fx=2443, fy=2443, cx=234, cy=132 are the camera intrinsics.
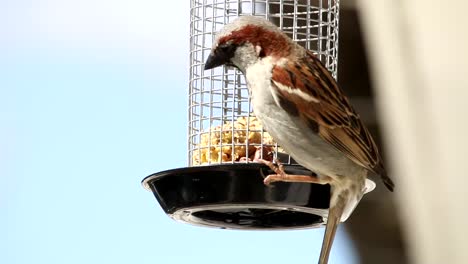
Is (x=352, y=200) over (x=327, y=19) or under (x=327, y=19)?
under

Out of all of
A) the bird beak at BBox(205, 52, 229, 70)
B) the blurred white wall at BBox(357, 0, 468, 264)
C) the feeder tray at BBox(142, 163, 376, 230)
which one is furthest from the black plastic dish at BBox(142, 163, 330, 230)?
the blurred white wall at BBox(357, 0, 468, 264)

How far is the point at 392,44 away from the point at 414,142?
333 mm

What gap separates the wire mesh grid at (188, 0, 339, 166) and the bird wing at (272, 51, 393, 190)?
315 millimetres

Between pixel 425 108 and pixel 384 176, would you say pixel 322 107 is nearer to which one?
pixel 384 176

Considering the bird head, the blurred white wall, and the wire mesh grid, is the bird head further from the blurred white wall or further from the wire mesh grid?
the blurred white wall

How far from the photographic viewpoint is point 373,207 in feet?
26.7

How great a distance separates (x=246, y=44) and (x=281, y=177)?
16.3 inches

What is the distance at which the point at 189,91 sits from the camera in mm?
7715

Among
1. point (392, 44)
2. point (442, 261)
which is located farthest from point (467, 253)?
point (392, 44)

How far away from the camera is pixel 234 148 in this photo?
7410mm

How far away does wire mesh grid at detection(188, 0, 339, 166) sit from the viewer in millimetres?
7418

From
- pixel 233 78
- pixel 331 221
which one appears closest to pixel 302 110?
pixel 331 221

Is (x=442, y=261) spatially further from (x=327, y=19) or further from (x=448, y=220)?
(x=327, y=19)

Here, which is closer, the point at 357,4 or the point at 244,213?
the point at 244,213
